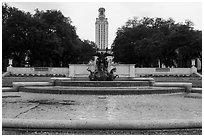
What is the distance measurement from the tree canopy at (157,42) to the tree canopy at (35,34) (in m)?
11.7

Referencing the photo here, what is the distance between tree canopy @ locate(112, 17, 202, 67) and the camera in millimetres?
53156

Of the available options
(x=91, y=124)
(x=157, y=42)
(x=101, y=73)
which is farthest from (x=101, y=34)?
(x=91, y=124)

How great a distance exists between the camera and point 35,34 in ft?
173

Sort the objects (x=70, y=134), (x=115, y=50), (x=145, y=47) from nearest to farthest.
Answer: (x=70, y=134), (x=145, y=47), (x=115, y=50)

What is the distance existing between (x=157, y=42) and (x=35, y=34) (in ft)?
64.2

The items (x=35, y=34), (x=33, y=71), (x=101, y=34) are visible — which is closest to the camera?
(x=33, y=71)

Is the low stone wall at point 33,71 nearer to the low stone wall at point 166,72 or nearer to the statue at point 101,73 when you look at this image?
the low stone wall at point 166,72

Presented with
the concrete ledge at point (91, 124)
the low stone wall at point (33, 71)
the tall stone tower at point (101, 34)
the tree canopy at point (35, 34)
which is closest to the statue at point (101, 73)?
the concrete ledge at point (91, 124)

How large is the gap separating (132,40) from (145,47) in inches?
325

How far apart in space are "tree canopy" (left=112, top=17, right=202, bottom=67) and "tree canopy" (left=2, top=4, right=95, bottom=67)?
38.3 ft

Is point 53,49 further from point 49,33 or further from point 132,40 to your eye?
point 132,40

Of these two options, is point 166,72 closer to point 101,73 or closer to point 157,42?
point 157,42

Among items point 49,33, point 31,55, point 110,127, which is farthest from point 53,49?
point 110,127

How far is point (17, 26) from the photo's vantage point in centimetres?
5331
